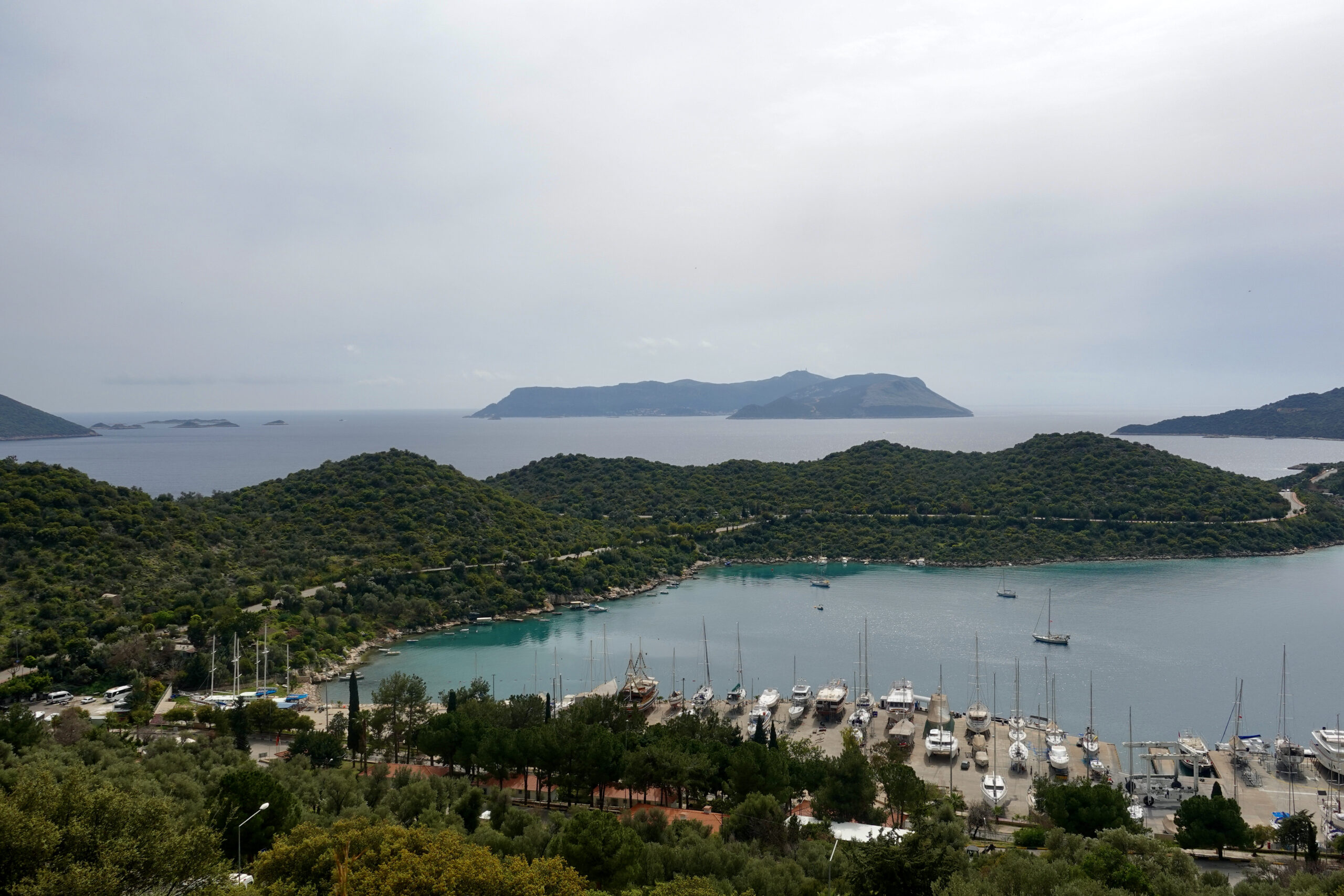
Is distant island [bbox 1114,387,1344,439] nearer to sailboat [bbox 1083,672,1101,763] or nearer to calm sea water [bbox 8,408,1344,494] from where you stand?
calm sea water [bbox 8,408,1344,494]

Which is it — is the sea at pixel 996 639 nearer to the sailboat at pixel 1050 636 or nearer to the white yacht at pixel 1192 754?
the sailboat at pixel 1050 636

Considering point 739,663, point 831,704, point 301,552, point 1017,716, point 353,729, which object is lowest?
point 739,663

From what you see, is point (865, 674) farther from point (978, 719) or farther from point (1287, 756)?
point (1287, 756)

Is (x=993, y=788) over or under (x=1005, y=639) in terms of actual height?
over

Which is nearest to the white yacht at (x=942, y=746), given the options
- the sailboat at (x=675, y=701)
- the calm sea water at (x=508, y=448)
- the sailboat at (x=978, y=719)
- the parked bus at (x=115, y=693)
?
the sailboat at (x=978, y=719)

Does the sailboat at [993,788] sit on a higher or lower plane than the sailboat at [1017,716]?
higher

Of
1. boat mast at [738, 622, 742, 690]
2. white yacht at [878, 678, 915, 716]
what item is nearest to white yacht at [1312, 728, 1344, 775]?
white yacht at [878, 678, 915, 716]

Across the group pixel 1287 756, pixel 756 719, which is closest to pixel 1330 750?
pixel 1287 756
